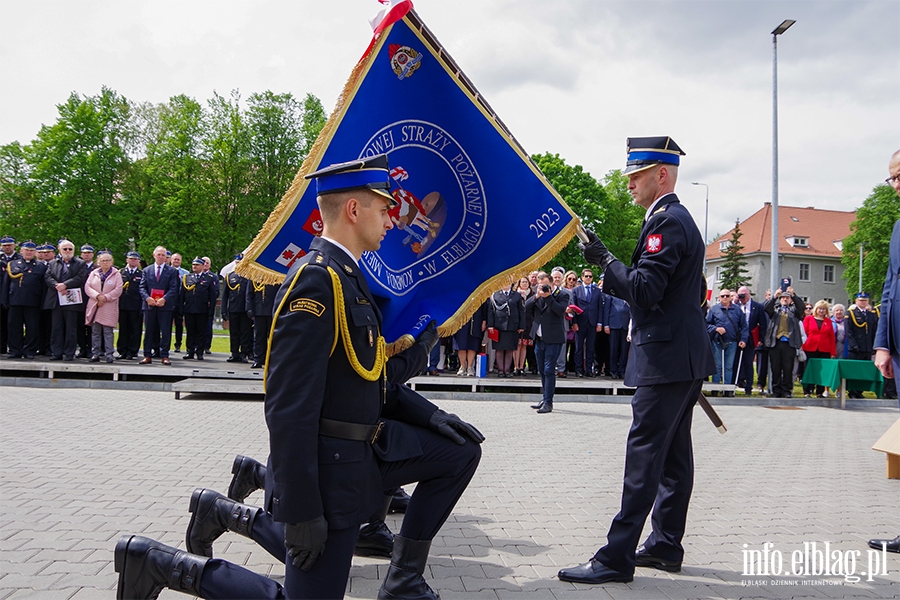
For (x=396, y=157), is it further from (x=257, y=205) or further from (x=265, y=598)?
(x=257, y=205)

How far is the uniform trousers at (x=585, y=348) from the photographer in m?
15.5

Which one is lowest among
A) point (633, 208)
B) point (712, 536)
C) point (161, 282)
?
point (712, 536)

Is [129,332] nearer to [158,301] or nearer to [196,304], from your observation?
[158,301]

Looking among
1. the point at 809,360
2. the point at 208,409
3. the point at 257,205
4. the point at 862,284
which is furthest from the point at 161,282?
the point at 862,284

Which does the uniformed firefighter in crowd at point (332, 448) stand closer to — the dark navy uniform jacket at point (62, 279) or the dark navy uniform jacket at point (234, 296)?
the dark navy uniform jacket at point (62, 279)

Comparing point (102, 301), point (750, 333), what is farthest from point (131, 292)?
point (750, 333)

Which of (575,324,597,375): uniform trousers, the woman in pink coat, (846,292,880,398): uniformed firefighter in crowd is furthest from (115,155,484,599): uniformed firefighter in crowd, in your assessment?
(846,292,880,398): uniformed firefighter in crowd

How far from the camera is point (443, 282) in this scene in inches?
172

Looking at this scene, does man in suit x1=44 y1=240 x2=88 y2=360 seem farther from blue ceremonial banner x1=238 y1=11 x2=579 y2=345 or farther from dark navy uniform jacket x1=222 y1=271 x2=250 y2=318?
blue ceremonial banner x1=238 y1=11 x2=579 y2=345

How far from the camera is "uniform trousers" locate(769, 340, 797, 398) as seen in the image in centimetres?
1498

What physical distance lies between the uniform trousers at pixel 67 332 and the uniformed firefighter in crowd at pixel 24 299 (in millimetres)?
457

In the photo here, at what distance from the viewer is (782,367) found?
15039 millimetres

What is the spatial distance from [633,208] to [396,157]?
49.2 m

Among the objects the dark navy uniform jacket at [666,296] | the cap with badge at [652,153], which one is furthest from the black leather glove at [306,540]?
the cap with badge at [652,153]
